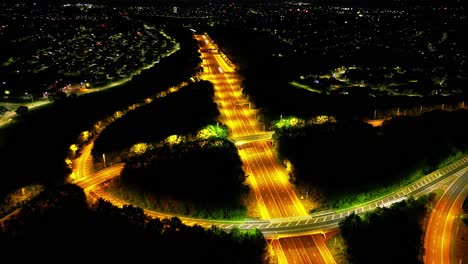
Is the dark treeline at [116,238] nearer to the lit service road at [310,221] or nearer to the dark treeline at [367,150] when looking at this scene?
the lit service road at [310,221]

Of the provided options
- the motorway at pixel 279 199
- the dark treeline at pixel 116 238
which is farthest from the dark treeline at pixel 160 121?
the dark treeline at pixel 116 238

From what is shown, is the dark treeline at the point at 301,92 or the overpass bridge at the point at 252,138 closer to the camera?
the overpass bridge at the point at 252,138

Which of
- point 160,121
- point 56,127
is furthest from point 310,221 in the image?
point 56,127

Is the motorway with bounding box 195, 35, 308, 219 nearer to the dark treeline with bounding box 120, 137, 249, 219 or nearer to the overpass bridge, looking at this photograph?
the overpass bridge

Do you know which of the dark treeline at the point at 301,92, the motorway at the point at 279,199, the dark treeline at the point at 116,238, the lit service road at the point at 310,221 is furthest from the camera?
the dark treeline at the point at 301,92

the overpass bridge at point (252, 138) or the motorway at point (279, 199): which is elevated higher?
the overpass bridge at point (252, 138)

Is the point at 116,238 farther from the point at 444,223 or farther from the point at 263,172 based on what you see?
the point at 444,223

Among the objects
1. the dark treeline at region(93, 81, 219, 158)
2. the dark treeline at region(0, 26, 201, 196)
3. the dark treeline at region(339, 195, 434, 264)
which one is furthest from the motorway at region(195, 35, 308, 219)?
the dark treeline at region(0, 26, 201, 196)

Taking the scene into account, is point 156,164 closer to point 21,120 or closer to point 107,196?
point 107,196
